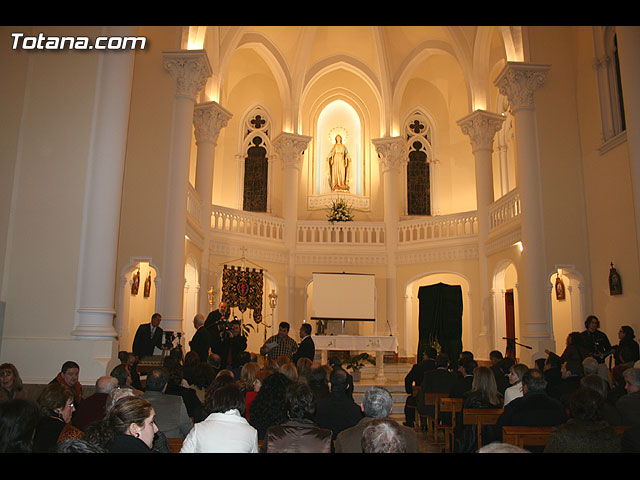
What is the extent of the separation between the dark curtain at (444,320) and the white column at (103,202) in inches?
419

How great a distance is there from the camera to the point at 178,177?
11.8 m

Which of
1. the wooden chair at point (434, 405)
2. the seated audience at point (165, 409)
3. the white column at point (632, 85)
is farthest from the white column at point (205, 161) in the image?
the seated audience at point (165, 409)

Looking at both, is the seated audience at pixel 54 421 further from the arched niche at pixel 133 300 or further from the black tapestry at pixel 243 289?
the black tapestry at pixel 243 289

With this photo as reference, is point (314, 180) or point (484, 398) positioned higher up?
point (314, 180)

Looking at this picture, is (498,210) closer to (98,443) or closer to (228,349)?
(228,349)

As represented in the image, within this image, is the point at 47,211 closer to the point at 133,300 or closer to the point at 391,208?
the point at 133,300

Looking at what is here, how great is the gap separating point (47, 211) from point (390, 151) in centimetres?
1298

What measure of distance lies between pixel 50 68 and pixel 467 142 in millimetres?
15063

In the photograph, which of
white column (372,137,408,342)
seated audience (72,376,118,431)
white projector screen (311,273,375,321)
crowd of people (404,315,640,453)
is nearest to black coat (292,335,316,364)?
crowd of people (404,315,640,453)

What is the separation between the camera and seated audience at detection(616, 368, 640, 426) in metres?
4.78

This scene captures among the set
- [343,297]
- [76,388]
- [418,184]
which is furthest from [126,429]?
[418,184]

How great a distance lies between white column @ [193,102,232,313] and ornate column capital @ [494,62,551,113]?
742cm

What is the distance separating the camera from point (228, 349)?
9.35 m
